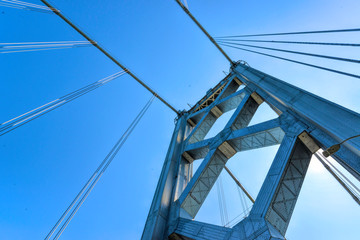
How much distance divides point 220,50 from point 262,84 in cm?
889

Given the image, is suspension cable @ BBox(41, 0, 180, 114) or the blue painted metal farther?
suspension cable @ BBox(41, 0, 180, 114)

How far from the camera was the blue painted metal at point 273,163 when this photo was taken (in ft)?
13.1

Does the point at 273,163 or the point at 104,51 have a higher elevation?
the point at 104,51

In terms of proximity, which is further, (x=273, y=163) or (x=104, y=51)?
(x=104, y=51)

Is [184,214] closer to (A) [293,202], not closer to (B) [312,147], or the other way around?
(A) [293,202]

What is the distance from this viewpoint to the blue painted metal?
13.1 ft

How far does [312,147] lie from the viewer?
4.85m

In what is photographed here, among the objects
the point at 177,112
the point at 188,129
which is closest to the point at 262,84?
the point at 188,129

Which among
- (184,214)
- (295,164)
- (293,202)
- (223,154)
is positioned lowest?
(293,202)

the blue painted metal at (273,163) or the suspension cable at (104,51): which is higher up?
the suspension cable at (104,51)

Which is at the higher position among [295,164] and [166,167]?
[166,167]

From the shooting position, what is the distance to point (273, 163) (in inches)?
193

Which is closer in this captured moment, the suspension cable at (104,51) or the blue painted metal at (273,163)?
the blue painted metal at (273,163)

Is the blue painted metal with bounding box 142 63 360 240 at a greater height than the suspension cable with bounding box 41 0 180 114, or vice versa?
the suspension cable with bounding box 41 0 180 114
